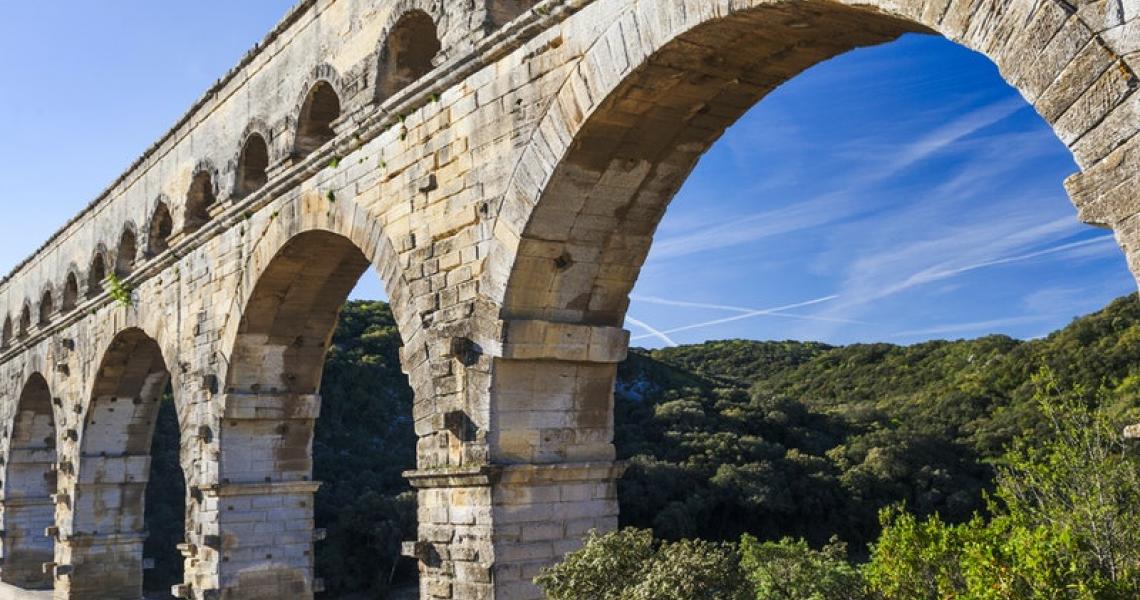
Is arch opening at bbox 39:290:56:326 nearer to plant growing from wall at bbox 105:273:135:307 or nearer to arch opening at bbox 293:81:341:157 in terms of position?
plant growing from wall at bbox 105:273:135:307

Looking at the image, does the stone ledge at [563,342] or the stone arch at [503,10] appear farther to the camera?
the stone arch at [503,10]

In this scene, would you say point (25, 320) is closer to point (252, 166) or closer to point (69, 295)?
point (69, 295)

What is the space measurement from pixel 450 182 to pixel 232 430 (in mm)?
4814

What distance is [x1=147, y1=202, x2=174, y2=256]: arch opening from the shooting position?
13266 mm

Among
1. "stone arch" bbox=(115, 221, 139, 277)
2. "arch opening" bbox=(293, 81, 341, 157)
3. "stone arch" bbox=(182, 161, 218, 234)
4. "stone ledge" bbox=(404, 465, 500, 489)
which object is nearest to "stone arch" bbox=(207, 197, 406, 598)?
"arch opening" bbox=(293, 81, 341, 157)

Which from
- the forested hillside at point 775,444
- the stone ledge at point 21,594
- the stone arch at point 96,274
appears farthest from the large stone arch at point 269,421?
the forested hillside at point 775,444

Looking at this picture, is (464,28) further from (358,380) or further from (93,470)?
(358,380)

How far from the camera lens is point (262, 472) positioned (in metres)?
10.6

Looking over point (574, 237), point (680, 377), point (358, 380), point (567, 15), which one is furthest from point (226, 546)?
point (680, 377)

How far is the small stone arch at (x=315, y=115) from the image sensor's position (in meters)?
9.48

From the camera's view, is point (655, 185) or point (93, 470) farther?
point (93, 470)

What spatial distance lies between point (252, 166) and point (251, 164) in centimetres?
2

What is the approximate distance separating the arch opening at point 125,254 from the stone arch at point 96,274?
3.33ft

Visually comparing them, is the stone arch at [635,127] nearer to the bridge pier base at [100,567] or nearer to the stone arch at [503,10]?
the stone arch at [503,10]
